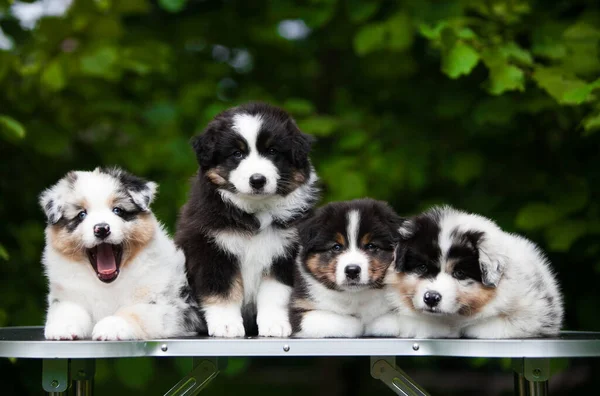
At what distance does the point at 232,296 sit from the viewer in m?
4.98

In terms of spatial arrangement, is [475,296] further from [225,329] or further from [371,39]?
[371,39]

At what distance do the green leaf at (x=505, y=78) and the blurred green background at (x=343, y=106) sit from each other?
0.02 m

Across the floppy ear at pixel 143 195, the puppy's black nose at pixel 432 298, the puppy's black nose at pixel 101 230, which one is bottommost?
the puppy's black nose at pixel 432 298

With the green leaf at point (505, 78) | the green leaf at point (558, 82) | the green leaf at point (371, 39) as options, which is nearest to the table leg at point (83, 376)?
the green leaf at point (505, 78)

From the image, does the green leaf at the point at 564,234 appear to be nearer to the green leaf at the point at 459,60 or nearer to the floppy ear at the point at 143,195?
the green leaf at the point at 459,60

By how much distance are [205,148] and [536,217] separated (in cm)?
302

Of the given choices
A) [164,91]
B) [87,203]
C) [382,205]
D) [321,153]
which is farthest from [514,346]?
[164,91]

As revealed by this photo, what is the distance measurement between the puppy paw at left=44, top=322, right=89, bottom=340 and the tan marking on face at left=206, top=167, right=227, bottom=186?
1.18 meters

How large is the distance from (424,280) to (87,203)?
202cm

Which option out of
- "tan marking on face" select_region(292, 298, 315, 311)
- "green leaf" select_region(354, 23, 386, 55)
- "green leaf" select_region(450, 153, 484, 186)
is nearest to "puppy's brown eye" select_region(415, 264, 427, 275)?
"tan marking on face" select_region(292, 298, 315, 311)

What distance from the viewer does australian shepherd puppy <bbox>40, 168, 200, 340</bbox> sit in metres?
4.71

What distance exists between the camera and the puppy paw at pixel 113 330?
14.5ft

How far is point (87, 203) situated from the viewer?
4.77 meters

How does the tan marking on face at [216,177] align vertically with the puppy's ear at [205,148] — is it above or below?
below
